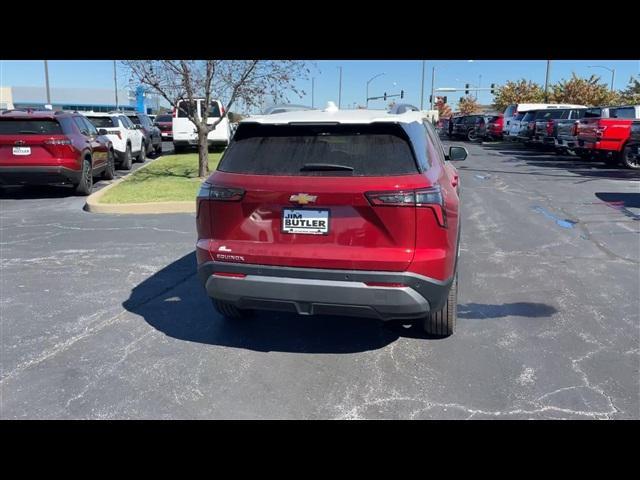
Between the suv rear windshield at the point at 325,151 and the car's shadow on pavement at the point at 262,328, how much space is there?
4.66ft

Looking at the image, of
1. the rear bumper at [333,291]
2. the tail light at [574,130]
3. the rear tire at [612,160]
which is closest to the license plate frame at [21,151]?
the rear bumper at [333,291]

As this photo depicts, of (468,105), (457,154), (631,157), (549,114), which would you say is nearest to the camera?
(457,154)

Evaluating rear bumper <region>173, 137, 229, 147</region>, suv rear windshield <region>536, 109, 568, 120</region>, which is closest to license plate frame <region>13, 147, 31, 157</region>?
rear bumper <region>173, 137, 229, 147</region>

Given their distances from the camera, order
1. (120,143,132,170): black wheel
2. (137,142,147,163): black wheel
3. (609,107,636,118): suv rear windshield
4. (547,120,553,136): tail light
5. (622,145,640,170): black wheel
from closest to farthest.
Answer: (622,145,640,170): black wheel
(609,107,636,118): suv rear windshield
(120,143,132,170): black wheel
(137,142,147,163): black wheel
(547,120,553,136): tail light

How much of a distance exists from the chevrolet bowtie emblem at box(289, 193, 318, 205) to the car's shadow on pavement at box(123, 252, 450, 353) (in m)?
1.29

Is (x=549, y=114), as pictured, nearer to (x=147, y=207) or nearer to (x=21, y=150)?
(x=147, y=207)

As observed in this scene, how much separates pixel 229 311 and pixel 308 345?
0.75m

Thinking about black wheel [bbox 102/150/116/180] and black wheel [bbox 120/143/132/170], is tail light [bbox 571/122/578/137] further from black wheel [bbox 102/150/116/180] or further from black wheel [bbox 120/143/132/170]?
black wheel [bbox 120/143/132/170]

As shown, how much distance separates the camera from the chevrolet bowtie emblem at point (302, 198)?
3.42 metres

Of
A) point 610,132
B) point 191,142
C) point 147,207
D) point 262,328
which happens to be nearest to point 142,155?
point 191,142

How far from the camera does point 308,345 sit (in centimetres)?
420

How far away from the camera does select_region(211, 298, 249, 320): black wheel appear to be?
4357 millimetres
